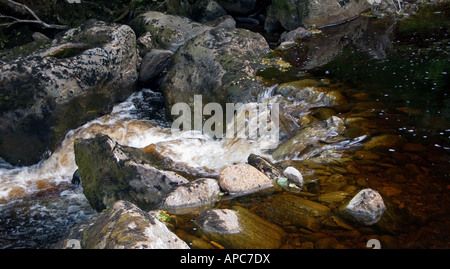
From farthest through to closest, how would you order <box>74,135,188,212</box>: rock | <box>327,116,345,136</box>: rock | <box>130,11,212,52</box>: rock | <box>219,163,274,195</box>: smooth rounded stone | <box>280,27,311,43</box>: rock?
<box>280,27,311,43</box>: rock < <box>130,11,212,52</box>: rock < <box>327,116,345,136</box>: rock < <box>74,135,188,212</box>: rock < <box>219,163,274,195</box>: smooth rounded stone

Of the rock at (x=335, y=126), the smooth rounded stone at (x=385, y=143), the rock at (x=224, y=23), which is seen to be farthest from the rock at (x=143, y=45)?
the smooth rounded stone at (x=385, y=143)

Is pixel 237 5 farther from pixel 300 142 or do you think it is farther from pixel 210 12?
pixel 300 142

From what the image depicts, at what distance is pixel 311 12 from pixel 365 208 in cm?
942

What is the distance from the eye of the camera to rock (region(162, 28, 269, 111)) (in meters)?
8.37

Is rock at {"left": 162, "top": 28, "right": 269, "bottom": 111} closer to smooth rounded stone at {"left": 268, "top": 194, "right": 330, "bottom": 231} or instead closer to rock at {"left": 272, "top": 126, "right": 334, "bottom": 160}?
rock at {"left": 272, "top": 126, "right": 334, "bottom": 160}

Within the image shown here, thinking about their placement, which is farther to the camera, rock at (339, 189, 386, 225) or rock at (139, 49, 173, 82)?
rock at (139, 49, 173, 82)

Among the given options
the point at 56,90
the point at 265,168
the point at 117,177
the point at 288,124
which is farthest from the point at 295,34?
the point at 117,177

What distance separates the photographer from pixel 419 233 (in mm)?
4082

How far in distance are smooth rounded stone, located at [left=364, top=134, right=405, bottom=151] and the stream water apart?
47 mm

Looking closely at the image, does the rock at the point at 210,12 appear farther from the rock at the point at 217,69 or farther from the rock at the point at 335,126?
the rock at the point at 335,126

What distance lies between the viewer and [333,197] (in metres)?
4.82

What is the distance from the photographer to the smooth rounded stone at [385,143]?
580cm

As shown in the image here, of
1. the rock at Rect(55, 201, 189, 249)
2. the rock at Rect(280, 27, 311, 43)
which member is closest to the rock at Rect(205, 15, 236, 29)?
the rock at Rect(280, 27, 311, 43)

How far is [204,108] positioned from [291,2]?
623 centimetres
